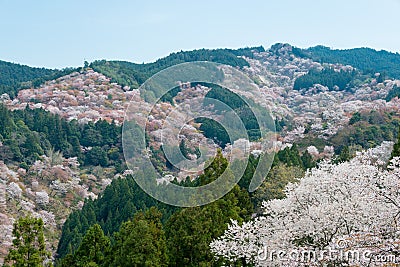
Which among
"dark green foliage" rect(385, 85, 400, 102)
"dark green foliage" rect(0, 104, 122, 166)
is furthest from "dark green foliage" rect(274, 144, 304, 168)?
"dark green foliage" rect(385, 85, 400, 102)

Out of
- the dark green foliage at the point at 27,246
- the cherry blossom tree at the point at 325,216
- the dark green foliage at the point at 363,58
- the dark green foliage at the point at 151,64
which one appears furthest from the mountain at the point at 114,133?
the dark green foliage at the point at 363,58

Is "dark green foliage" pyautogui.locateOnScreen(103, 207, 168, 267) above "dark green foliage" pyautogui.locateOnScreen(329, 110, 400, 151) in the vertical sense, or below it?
below

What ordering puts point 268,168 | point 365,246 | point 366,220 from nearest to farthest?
point 365,246 → point 366,220 → point 268,168

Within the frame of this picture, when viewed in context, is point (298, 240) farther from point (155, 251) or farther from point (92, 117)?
point (92, 117)

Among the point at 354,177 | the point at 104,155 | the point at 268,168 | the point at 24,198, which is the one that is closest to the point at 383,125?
the point at 268,168

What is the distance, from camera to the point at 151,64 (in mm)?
115688

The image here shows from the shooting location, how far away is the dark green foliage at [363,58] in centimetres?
12672

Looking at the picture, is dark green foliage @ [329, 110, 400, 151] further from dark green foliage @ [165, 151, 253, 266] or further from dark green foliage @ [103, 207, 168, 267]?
dark green foliage @ [103, 207, 168, 267]

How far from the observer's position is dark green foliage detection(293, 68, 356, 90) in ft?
330

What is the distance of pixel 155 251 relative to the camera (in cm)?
1523

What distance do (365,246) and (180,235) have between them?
9194 mm

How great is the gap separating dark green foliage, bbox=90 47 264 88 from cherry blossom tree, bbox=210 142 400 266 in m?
71.7

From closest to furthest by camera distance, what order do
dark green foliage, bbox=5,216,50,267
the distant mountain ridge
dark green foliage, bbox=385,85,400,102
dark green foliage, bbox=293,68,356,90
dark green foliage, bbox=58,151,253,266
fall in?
dark green foliage, bbox=5,216,50,267, dark green foliage, bbox=58,151,253,266, dark green foliage, bbox=385,85,400,102, the distant mountain ridge, dark green foliage, bbox=293,68,356,90

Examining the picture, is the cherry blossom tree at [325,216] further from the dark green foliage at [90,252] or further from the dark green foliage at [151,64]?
the dark green foliage at [151,64]
